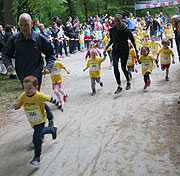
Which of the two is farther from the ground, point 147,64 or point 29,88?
point 29,88

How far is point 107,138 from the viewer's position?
4715mm

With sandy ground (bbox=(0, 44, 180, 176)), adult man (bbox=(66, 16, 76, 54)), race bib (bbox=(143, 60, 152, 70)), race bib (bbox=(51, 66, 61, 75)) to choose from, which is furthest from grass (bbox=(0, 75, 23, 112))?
adult man (bbox=(66, 16, 76, 54))

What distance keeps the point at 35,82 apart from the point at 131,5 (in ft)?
125

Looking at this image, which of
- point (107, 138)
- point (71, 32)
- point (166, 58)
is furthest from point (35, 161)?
point (71, 32)

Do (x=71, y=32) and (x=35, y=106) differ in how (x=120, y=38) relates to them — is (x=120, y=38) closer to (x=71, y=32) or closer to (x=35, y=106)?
(x=35, y=106)

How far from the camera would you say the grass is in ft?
25.9

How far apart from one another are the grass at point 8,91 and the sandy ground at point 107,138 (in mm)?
921

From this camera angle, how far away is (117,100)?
7.02 meters

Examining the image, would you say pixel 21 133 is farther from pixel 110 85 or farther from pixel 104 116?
pixel 110 85

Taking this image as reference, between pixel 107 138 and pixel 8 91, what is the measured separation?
5.82 metres

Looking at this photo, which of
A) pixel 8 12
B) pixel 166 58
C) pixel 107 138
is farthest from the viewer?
pixel 8 12

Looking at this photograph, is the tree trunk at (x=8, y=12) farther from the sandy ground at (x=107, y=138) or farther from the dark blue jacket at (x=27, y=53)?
the dark blue jacket at (x=27, y=53)

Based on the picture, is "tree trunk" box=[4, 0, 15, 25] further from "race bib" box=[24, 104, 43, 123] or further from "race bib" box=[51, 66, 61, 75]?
"race bib" box=[24, 104, 43, 123]

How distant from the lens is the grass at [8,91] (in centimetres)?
791
